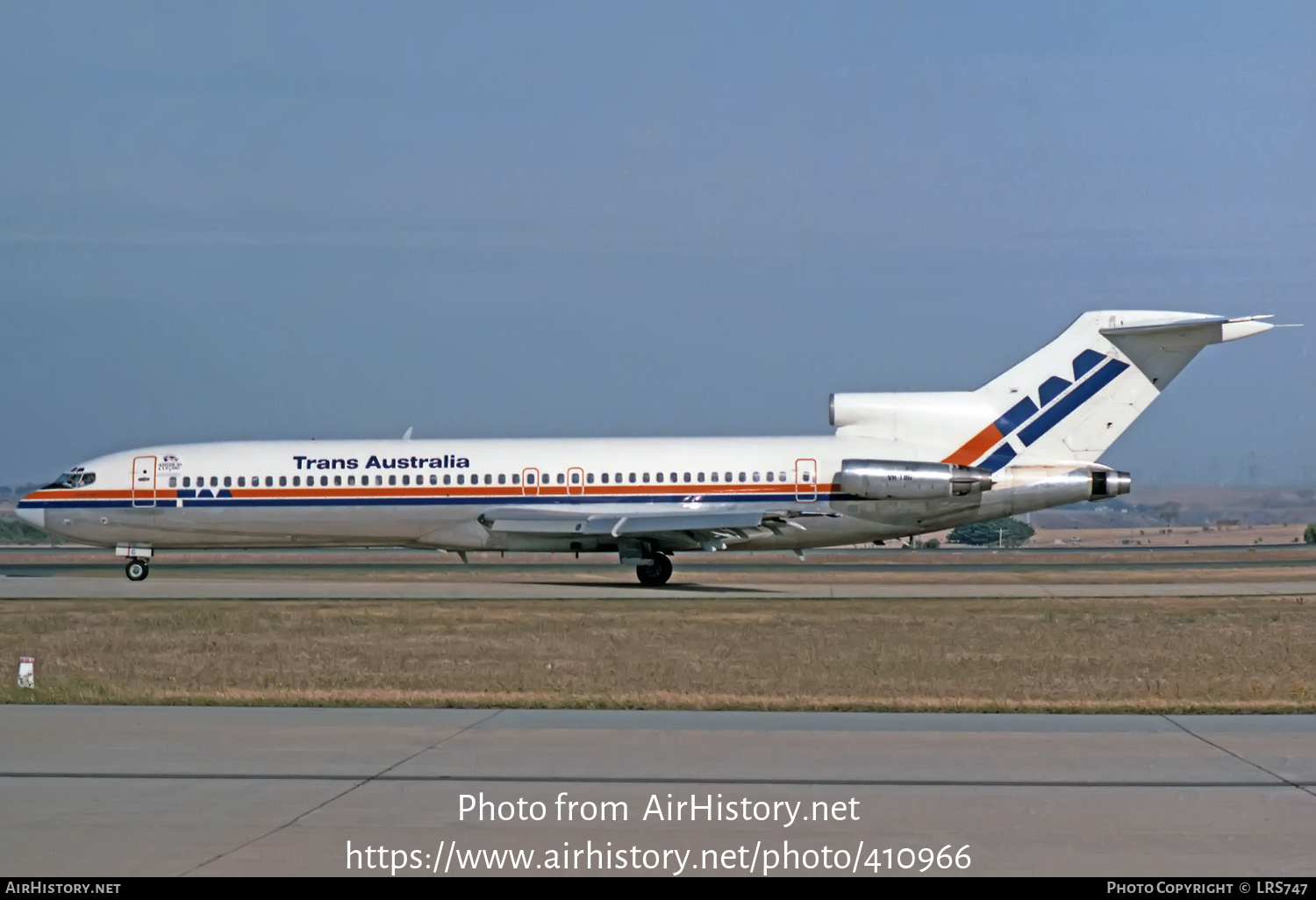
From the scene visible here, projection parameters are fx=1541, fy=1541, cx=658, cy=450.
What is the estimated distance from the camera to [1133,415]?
112 feet

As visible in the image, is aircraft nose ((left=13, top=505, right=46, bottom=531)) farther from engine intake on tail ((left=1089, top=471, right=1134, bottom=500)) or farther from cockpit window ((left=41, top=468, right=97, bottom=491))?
engine intake on tail ((left=1089, top=471, right=1134, bottom=500))

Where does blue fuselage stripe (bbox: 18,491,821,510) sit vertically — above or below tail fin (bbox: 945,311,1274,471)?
below

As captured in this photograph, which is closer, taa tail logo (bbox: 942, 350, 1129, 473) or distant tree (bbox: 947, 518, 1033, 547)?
taa tail logo (bbox: 942, 350, 1129, 473)

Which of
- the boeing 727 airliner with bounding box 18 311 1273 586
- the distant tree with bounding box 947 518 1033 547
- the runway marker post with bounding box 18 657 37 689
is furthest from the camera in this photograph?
the distant tree with bounding box 947 518 1033 547

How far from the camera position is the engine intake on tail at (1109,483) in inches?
1319

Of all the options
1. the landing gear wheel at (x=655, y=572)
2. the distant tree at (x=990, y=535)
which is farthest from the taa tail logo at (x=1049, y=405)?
the distant tree at (x=990, y=535)

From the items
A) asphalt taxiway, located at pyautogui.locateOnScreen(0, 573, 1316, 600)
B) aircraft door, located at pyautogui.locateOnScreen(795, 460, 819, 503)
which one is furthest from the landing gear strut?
aircraft door, located at pyautogui.locateOnScreen(795, 460, 819, 503)

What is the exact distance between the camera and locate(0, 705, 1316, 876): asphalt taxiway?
7.51 metres

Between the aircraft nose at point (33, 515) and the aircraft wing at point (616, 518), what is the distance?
10669 millimetres

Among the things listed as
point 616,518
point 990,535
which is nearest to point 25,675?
point 616,518

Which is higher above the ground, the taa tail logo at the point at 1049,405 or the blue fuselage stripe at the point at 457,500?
the taa tail logo at the point at 1049,405

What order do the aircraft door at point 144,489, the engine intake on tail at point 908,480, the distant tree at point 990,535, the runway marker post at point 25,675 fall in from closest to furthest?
the runway marker post at point 25,675
the engine intake on tail at point 908,480
the aircraft door at point 144,489
the distant tree at point 990,535

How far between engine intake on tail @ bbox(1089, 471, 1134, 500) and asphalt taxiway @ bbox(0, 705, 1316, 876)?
69.8ft

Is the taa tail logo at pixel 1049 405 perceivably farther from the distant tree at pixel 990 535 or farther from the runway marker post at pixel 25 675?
the distant tree at pixel 990 535
